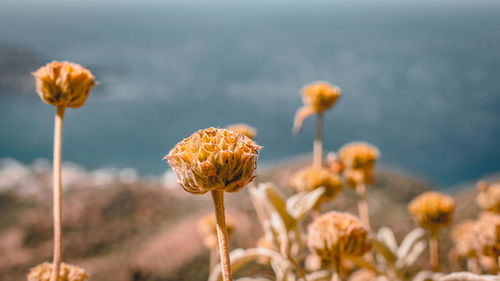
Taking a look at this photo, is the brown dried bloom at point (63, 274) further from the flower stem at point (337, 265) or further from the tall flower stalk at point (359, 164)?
the tall flower stalk at point (359, 164)

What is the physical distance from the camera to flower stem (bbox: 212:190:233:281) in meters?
0.53

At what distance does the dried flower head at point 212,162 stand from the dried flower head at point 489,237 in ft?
2.18

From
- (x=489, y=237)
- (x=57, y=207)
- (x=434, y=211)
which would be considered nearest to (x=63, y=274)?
(x=57, y=207)

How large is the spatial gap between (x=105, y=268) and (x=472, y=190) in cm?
216

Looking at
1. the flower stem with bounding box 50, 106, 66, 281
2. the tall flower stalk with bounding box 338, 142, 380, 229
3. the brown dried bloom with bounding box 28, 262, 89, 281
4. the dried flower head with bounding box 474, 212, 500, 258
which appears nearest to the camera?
the flower stem with bounding box 50, 106, 66, 281

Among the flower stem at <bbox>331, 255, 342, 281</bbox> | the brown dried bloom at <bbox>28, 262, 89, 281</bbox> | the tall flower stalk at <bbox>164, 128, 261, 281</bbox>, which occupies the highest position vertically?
the tall flower stalk at <bbox>164, 128, 261, 281</bbox>

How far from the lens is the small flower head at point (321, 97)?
1.39m

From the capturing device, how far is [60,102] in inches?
32.4

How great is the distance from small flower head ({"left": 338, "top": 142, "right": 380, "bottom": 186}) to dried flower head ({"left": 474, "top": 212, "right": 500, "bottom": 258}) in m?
0.62

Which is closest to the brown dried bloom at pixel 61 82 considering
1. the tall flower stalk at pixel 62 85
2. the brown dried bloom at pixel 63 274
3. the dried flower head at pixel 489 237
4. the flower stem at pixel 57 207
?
the tall flower stalk at pixel 62 85

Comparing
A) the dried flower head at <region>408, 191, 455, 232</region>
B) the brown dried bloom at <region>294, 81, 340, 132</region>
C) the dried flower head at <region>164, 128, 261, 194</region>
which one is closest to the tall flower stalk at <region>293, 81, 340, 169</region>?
the brown dried bloom at <region>294, 81, 340, 132</region>

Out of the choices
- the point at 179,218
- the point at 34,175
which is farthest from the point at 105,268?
the point at 34,175

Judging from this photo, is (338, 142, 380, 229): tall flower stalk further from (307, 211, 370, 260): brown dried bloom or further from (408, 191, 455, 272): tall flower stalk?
(307, 211, 370, 260): brown dried bloom

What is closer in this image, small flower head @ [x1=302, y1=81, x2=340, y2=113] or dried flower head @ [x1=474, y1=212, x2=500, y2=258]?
dried flower head @ [x1=474, y1=212, x2=500, y2=258]
